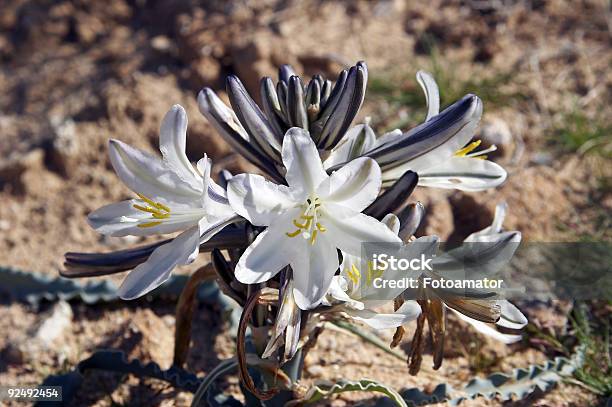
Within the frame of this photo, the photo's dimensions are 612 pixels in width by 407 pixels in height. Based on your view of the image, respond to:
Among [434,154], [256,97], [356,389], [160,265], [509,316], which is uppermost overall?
[256,97]

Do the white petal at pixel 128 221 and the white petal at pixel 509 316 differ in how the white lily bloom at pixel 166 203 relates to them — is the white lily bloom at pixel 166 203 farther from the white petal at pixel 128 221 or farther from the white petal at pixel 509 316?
the white petal at pixel 509 316

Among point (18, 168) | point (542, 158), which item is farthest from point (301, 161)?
point (18, 168)

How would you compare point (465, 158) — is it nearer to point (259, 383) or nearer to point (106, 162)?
point (259, 383)

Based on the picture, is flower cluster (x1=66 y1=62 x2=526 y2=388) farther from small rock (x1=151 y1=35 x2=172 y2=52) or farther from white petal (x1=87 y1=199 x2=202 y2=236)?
small rock (x1=151 y1=35 x2=172 y2=52)

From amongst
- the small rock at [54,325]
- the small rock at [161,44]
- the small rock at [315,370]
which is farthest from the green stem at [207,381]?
the small rock at [161,44]

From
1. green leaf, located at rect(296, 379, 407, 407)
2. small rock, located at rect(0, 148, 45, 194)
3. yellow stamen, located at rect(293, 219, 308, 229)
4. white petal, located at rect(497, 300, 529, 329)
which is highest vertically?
small rock, located at rect(0, 148, 45, 194)

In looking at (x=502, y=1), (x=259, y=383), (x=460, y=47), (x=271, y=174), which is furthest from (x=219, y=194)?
(x=502, y=1)

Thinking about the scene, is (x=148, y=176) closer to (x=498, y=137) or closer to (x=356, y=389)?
(x=356, y=389)

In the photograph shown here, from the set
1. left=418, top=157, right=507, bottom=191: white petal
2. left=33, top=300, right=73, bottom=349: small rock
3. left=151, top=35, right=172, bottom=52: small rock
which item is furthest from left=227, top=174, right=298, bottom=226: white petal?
left=151, top=35, right=172, bottom=52: small rock
